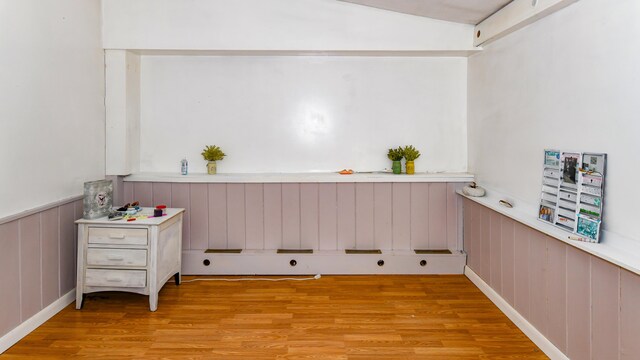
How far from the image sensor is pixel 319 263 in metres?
3.97

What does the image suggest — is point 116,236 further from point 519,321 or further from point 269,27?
point 519,321

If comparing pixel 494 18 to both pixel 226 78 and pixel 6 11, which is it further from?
pixel 6 11

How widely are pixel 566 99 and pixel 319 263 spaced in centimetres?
241

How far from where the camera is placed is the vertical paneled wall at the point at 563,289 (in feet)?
6.49

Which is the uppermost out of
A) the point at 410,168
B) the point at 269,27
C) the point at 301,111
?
the point at 269,27

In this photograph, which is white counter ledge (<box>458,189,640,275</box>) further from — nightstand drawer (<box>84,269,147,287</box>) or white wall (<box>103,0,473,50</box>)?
nightstand drawer (<box>84,269,147,287</box>)

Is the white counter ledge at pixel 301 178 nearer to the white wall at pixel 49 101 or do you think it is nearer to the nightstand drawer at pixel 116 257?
the white wall at pixel 49 101

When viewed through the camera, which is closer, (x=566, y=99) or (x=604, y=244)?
(x=604, y=244)

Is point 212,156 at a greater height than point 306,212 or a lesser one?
greater

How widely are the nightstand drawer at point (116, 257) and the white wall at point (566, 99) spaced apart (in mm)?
2797

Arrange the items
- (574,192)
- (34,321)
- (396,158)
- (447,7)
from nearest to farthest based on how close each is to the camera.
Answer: (574,192), (34,321), (447,7), (396,158)

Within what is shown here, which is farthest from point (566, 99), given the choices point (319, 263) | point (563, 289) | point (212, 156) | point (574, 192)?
point (212, 156)

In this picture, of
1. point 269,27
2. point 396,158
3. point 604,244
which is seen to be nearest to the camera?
point 604,244

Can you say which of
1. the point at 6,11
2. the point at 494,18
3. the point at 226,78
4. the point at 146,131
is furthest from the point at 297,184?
the point at 6,11
